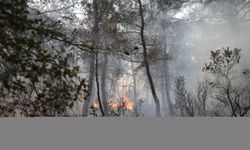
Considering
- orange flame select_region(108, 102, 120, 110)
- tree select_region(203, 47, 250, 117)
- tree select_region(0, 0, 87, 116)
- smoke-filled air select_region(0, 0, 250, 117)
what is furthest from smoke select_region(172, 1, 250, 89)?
tree select_region(0, 0, 87, 116)

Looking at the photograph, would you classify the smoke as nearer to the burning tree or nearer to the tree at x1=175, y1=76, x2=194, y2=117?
the tree at x1=175, y1=76, x2=194, y2=117

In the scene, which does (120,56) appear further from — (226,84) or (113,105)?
(113,105)

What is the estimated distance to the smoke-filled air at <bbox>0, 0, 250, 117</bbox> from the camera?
207cm

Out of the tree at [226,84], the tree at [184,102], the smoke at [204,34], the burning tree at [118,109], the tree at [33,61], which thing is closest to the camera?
the tree at [33,61]

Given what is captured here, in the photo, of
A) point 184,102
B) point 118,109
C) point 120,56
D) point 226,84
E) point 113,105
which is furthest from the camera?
point 113,105

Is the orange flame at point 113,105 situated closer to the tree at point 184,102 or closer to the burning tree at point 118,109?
the burning tree at point 118,109

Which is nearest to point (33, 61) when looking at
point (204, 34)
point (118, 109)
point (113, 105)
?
point (118, 109)

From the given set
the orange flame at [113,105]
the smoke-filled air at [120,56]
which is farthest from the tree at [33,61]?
the orange flame at [113,105]

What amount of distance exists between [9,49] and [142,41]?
3.93m

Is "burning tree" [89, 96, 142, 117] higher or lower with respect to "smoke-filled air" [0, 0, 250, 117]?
lower

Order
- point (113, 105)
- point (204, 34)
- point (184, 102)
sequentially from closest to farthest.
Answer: point (184, 102) < point (113, 105) < point (204, 34)

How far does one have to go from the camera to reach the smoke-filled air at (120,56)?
2070 mm

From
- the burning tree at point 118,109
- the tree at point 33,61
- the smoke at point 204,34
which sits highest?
the smoke at point 204,34

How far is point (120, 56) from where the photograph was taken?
3.03 meters
